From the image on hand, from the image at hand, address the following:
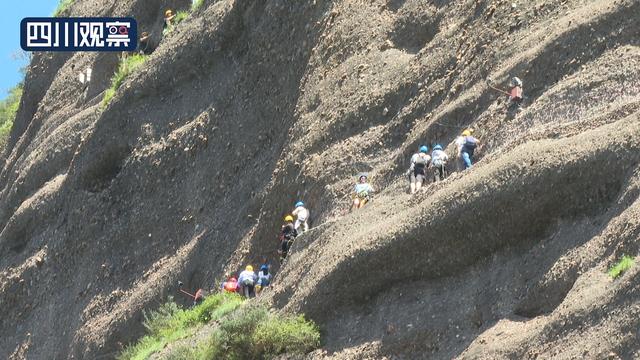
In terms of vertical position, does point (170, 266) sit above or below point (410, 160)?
below

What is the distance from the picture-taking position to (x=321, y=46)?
3709cm

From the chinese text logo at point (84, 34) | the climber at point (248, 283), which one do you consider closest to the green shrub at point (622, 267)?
the climber at point (248, 283)

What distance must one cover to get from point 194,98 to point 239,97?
1739 millimetres

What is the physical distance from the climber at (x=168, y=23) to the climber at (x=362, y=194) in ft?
37.1

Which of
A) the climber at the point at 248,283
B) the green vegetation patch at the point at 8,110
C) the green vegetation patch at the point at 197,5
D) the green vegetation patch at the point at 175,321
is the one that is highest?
the green vegetation patch at the point at 197,5

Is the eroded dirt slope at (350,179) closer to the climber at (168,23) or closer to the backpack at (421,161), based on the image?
the backpack at (421,161)

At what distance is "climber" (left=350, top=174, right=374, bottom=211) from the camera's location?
32.6 metres

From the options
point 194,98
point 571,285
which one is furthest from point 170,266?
point 571,285

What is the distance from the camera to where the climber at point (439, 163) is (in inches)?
1216

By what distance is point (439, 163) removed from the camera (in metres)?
31.0

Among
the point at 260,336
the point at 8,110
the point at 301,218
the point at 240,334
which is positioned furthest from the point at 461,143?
the point at 8,110

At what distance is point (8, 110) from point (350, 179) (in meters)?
31.8

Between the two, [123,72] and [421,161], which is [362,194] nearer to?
[421,161]

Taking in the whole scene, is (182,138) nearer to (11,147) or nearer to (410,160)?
(410,160)
